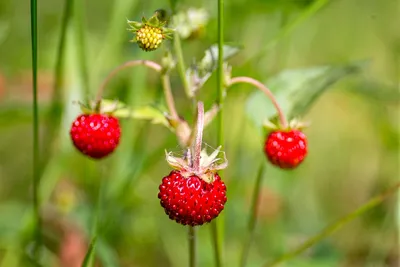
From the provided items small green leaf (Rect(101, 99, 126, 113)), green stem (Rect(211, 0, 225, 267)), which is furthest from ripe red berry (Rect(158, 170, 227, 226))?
small green leaf (Rect(101, 99, 126, 113))

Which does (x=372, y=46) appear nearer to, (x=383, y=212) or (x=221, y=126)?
(x=383, y=212)

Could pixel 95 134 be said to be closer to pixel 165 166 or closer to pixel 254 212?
pixel 254 212

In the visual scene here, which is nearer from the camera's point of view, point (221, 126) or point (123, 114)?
point (221, 126)

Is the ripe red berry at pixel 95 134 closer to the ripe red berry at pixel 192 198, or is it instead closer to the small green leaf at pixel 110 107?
the small green leaf at pixel 110 107

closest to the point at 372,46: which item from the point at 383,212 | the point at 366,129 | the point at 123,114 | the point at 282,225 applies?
the point at 366,129

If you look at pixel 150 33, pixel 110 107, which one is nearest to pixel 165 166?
pixel 110 107

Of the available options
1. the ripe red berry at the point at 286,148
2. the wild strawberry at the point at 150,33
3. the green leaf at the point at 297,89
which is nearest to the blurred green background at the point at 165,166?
the green leaf at the point at 297,89

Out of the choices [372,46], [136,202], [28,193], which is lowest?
[28,193]
